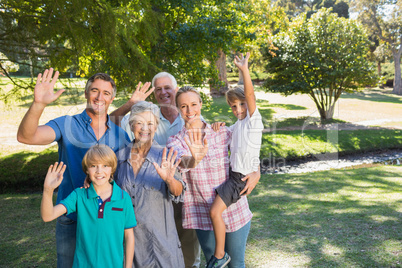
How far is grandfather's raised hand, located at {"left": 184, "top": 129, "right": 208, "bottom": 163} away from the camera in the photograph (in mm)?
2287

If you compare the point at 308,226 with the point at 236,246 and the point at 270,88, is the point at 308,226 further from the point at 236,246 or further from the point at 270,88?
the point at 270,88

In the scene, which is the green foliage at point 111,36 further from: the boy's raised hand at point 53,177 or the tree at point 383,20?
the tree at point 383,20

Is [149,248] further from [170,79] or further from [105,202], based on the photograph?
[170,79]

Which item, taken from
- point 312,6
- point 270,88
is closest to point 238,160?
point 270,88

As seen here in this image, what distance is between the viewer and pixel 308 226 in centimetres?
498

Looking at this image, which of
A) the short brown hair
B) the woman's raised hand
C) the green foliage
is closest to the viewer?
the woman's raised hand

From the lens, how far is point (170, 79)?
3170 millimetres

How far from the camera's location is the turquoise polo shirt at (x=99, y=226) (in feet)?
6.63

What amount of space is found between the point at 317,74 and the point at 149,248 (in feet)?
48.6

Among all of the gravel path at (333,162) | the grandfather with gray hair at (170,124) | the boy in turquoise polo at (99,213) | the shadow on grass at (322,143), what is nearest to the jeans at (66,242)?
the boy in turquoise polo at (99,213)

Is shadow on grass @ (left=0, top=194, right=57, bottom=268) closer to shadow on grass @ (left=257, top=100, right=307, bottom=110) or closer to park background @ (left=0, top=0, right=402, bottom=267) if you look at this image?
park background @ (left=0, top=0, right=402, bottom=267)

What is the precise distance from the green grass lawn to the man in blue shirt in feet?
7.08

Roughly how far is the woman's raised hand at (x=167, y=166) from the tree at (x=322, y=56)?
13.8m

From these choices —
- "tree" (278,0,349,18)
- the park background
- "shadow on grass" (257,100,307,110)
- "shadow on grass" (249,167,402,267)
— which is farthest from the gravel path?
"tree" (278,0,349,18)
